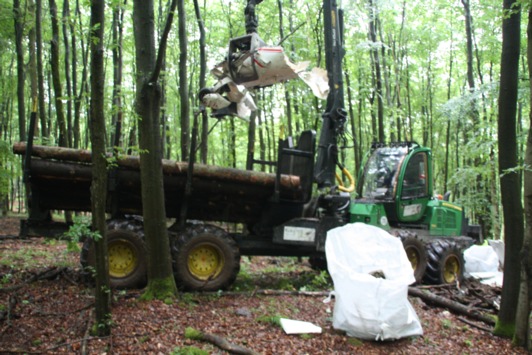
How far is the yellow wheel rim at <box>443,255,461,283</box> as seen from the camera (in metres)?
8.94

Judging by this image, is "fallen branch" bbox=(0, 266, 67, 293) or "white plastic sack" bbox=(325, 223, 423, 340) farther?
"fallen branch" bbox=(0, 266, 67, 293)

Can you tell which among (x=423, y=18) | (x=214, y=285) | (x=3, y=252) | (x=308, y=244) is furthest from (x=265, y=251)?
(x=423, y=18)

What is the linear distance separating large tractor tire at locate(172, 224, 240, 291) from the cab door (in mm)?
3879

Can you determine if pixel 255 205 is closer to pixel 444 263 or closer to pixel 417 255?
pixel 417 255

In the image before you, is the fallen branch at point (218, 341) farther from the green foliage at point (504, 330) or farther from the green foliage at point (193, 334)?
the green foliage at point (504, 330)

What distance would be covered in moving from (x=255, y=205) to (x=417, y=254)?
133 inches

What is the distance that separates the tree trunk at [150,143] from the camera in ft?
17.1

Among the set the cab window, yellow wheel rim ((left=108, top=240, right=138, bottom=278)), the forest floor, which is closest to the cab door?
the cab window

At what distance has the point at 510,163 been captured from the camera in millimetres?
A: 5547

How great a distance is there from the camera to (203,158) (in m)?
12.3

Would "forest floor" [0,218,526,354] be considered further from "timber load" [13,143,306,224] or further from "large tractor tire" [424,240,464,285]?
"large tractor tire" [424,240,464,285]

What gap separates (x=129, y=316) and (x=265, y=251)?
127 inches

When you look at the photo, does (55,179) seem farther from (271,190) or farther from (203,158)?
(203,158)

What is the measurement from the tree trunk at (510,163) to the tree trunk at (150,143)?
164 inches
